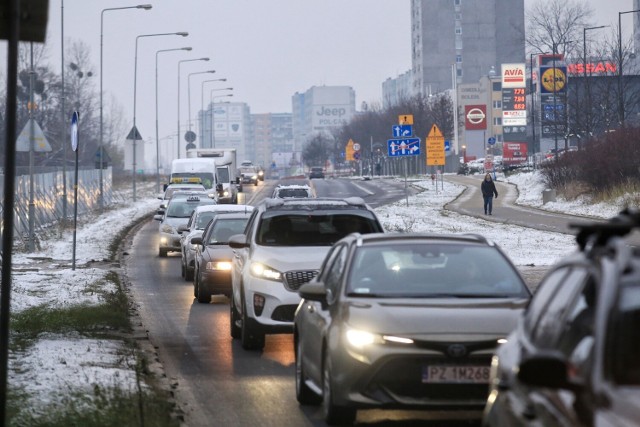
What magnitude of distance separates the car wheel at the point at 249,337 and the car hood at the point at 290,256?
567 millimetres

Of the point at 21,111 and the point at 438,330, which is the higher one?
the point at 21,111

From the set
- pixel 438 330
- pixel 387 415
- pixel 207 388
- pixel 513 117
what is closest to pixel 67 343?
pixel 207 388

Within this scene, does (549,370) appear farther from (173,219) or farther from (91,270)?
(173,219)

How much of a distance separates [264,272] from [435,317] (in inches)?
236

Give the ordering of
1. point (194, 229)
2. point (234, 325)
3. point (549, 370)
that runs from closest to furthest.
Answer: point (549, 370)
point (234, 325)
point (194, 229)

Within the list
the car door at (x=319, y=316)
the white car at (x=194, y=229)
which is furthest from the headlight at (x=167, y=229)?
the car door at (x=319, y=316)

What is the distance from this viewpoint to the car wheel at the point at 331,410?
33.0 ft

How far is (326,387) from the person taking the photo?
10.3 m

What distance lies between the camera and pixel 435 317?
9852mm

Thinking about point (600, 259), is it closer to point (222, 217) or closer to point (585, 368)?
point (585, 368)

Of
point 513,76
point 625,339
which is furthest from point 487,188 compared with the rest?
point 513,76

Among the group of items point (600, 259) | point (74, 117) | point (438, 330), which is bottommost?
point (438, 330)

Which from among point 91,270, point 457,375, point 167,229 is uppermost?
point 167,229

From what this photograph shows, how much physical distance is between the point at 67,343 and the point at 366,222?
372 centimetres
